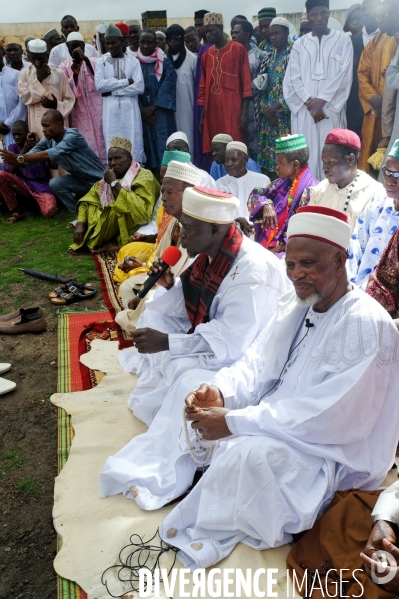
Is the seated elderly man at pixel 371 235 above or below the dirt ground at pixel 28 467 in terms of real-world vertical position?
above

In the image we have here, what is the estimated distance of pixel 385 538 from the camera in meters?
2.21

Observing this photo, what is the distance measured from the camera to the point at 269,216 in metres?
5.45

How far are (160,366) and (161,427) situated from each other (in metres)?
0.58

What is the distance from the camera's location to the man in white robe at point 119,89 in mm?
8828

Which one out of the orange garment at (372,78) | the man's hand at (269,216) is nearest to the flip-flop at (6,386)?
the man's hand at (269,216)

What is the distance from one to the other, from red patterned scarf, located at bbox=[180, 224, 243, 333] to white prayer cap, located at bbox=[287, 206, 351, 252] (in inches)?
35.7

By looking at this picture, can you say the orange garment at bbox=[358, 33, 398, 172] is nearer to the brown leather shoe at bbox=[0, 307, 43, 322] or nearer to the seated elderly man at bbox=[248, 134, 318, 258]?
the seated elderly man at bbox=[248, 134, 318, 258]

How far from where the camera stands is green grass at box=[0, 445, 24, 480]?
3600 mm

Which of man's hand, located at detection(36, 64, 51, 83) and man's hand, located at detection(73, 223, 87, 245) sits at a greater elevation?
man's hand, located at detection(36, 64, 51, 83)

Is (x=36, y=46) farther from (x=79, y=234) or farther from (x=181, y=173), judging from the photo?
(x=181, y=173)

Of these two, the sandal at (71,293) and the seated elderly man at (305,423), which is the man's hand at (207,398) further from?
the sandal at (71,293)

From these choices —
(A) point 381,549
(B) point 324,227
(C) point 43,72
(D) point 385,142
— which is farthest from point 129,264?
(C) point 43,72

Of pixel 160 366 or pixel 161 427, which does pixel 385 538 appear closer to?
pixel 161 427

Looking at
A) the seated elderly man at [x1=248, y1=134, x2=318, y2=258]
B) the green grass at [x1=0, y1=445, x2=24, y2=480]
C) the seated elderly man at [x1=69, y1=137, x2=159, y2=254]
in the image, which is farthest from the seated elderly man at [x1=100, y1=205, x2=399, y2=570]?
the seated elderly man at [x1=69, y1=137, x2=159, y2=254]
